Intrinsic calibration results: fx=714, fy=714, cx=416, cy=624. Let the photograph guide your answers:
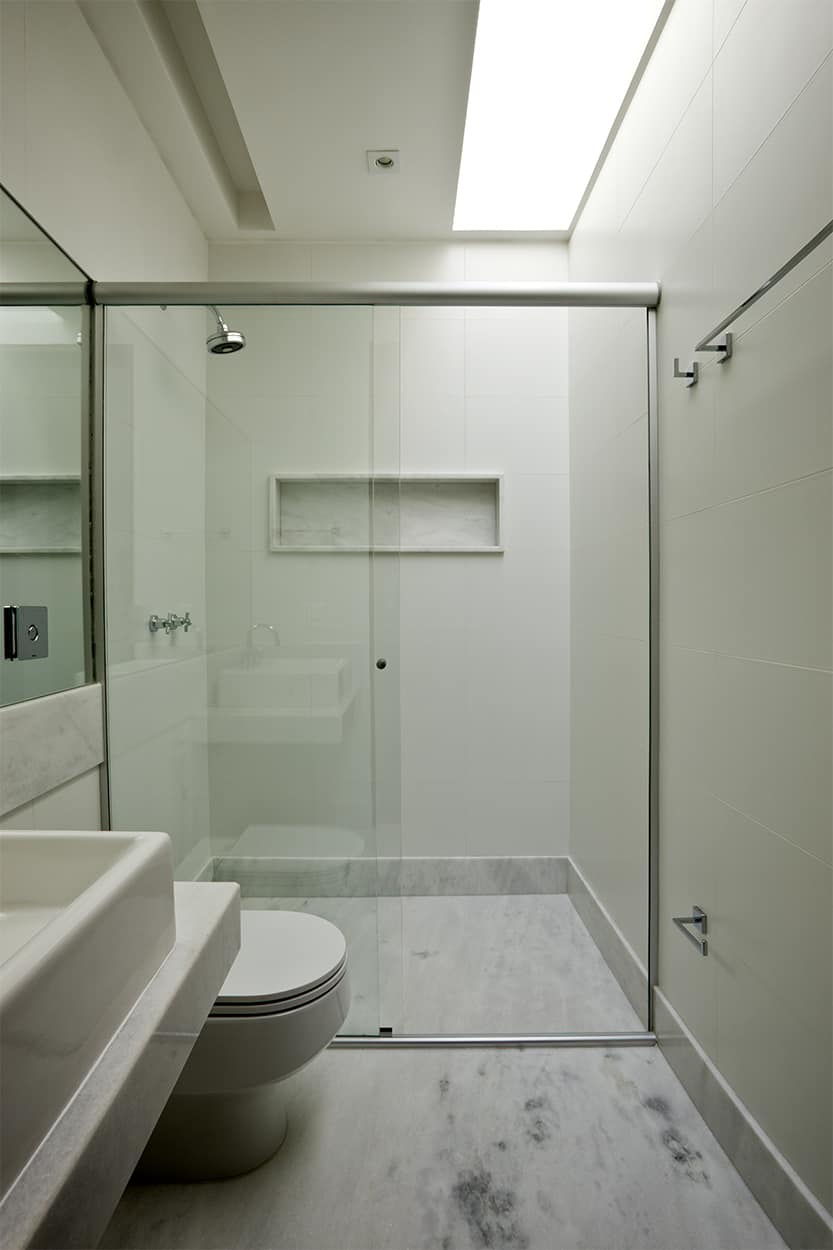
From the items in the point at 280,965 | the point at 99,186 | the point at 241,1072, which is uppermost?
the point at 99,186

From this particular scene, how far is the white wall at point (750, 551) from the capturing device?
1156 mm

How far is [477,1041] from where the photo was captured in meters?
1.87

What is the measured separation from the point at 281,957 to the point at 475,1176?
1.88 ft

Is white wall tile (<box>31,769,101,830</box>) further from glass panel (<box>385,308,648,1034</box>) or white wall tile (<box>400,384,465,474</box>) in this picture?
white wall tile (<box>400,384,465,474</box>)

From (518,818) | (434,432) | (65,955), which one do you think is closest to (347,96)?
(434,432)

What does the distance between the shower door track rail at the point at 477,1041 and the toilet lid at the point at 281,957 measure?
0.41m

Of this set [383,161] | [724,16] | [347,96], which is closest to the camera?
[724,16]

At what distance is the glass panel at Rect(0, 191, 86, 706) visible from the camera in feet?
4.59

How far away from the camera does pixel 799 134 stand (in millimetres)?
1184

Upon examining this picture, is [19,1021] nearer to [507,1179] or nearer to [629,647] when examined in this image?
[507,1179]

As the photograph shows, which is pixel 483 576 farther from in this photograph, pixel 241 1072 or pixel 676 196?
pixel 241 1072

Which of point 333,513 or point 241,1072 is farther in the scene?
point 333,513

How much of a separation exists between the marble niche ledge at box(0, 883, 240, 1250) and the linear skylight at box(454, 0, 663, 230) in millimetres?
2334

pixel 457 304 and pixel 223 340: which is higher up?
pixel 457 304
